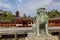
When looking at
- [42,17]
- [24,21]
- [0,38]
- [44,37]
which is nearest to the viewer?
[44,37]

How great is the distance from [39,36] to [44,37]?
0.31 meters

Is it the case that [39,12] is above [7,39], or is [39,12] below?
above

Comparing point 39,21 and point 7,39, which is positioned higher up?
point 39,21

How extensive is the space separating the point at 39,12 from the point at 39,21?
44 cm

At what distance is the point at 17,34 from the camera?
16.1m

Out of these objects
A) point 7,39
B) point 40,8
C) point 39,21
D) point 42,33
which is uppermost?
point 40,8

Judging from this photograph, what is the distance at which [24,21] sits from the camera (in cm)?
4047

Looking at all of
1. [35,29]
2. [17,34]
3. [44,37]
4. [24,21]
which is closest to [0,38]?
[17,34]

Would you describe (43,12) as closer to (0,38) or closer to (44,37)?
(44,37)

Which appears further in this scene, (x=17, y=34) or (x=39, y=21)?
(x=17, y=34)

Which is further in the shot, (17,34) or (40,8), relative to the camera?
(17,34)

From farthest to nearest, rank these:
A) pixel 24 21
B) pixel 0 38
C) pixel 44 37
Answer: pixel 24 21 < pixel 0 38 < pixel 44 37

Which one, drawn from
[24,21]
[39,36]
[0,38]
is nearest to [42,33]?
[39,36]

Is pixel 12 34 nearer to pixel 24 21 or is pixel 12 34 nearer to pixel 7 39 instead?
pixel 7 39
